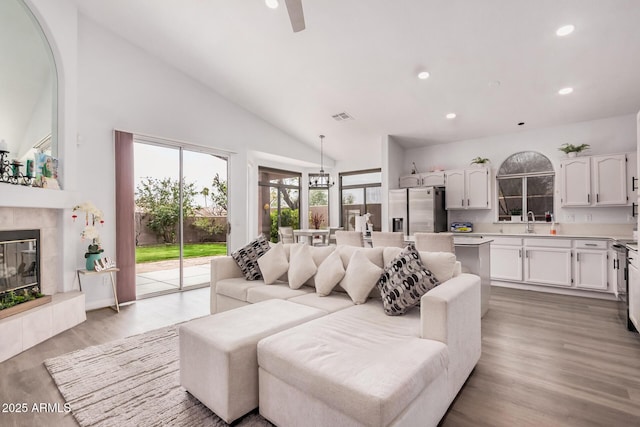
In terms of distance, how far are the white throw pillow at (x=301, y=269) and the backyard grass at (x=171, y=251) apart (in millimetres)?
2859

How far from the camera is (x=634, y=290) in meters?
2.94

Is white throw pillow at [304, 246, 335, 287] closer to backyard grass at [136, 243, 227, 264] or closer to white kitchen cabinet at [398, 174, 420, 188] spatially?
backyard grass at [136, 243, 227, 264]

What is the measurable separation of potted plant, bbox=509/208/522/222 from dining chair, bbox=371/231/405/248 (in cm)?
306

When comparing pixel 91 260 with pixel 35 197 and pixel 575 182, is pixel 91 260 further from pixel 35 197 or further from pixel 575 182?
pixel 575 182

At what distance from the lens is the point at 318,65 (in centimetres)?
440

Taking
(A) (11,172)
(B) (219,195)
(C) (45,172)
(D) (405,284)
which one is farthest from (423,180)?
(A) (11,172)

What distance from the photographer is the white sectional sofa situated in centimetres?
134

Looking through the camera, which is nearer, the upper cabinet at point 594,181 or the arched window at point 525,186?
the upper cabinet at point 594,181

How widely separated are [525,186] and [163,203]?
6169 mm

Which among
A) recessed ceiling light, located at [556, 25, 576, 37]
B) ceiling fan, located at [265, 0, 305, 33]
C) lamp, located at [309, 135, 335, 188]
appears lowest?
lamp, located at [309, 135, 335, 188]

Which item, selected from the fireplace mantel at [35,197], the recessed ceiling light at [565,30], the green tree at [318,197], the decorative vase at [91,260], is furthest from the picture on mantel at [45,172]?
the green tree at [318,197]

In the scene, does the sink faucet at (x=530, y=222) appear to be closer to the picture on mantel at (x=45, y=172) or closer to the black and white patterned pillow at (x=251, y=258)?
the black and white patterned pillow at (x=251, y=258)

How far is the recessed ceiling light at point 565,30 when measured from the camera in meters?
3.15

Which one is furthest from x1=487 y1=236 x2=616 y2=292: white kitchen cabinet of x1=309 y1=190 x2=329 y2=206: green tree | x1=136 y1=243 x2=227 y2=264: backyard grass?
x1=136 y1=243 x2=227 y2=264: backyard grass
